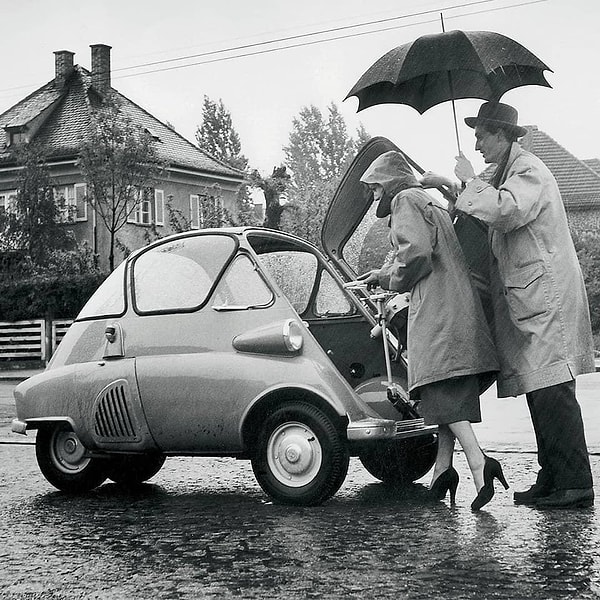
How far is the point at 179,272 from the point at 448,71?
213 cm

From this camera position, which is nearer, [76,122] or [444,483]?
[444,483]

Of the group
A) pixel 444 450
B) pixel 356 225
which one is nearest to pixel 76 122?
pixel 356 225

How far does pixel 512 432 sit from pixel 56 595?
25.9 feet

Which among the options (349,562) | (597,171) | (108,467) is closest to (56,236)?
(597,171)

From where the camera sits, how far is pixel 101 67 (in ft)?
178

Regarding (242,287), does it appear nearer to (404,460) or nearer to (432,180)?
(432,180)

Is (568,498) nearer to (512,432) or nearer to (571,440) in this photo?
(571,440)

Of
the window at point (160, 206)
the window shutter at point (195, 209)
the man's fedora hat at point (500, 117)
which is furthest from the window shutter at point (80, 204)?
the man's fedora hat at point (500, 117)

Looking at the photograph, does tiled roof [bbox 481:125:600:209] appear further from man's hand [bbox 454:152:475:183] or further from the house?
man's hand [bbox 454:152:475:183]

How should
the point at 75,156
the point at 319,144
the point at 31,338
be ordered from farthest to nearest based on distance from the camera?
the point at 319,144 < the point at 75,156 < the point at 31,338

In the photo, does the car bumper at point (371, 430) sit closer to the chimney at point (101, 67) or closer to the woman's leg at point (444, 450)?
the woman's leg at point (444, 450)

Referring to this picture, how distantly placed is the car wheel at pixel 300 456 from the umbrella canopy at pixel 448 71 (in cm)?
207

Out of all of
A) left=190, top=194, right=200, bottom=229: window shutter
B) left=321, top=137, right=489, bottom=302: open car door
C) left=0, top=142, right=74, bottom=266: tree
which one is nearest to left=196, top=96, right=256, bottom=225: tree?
left=190, top=194, right=200, bottom=229: window shutter

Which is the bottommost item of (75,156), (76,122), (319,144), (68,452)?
(68,452)
